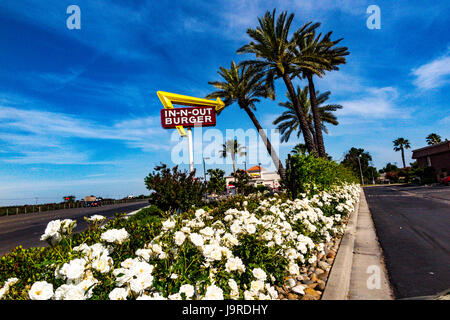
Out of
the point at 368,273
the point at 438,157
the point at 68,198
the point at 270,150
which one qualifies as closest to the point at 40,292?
the point at 368,273

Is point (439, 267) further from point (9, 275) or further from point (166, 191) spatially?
point (166, 191)

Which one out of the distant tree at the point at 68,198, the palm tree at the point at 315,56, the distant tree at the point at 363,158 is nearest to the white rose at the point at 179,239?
the palm tree at the point at 315,56

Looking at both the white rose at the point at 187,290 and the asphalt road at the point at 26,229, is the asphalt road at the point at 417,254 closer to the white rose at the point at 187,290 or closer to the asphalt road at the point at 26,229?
the white rose at the point at 187,290

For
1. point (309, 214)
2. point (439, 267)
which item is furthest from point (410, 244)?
point (309, 214)

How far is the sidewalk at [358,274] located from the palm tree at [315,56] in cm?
1443

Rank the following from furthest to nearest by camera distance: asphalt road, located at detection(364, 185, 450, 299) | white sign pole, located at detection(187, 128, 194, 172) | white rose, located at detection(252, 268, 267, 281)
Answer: white sign pole, located at detection(187, 128, 194, 172)
asphalt road, located at detection(364, 185, 450, 299)
white rose, located at detection(252, 268, 267, 281)

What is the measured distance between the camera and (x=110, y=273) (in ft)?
6.31

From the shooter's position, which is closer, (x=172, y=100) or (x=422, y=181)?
(x=172, y=100)

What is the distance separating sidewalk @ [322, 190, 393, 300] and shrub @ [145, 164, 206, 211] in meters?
6.05

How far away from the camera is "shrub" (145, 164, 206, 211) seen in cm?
934

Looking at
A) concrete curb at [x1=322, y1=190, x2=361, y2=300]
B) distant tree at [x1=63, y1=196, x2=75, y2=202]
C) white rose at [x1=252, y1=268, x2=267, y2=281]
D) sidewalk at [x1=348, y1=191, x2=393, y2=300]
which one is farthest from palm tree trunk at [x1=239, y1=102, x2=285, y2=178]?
distant tree at [x1=63, y1=196, x2=75, y2=202]

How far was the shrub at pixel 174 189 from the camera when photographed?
9344mm

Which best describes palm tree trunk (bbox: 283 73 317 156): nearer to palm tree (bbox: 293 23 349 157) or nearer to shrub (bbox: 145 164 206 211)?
palm tree (bbox: 293 23 349 157)

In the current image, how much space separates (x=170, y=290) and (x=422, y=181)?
120 ft
